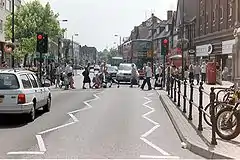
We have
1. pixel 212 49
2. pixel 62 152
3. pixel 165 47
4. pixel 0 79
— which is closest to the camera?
pixel 62 152

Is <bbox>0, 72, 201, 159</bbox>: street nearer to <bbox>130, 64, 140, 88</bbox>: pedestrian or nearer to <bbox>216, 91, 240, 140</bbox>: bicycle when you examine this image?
Answer: <bbox>216, 91, 240, 140</bbox>: bicycle

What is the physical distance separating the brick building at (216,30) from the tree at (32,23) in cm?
1781

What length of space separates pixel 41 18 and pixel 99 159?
52.4 m

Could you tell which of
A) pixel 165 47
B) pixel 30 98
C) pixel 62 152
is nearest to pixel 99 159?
pixel 62 152

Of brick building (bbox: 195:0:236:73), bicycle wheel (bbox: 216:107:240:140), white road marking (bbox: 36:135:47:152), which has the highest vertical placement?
brick building (bbox: 195:0:236:73)

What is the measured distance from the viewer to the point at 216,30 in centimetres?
4884

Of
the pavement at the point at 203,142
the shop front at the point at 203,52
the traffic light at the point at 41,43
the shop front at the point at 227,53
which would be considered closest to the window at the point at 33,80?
the pavement at the point at 203,142

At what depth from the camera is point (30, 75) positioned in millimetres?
14844

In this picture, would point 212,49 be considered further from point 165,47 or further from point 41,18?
point 41,18

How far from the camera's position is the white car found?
42.2 feet

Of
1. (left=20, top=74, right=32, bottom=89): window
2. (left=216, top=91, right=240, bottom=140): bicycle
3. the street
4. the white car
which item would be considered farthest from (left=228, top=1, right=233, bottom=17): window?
(left=216, top=91, right=240, bottom=140): bicycle

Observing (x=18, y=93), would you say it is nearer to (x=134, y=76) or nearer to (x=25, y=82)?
(x=25, y=82)

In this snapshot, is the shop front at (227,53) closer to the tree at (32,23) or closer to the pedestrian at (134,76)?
the pedestrian at (134,76)

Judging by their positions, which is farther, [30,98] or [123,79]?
[123,79]
